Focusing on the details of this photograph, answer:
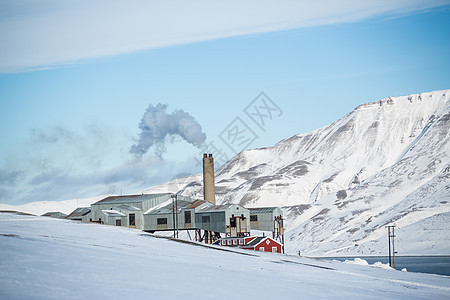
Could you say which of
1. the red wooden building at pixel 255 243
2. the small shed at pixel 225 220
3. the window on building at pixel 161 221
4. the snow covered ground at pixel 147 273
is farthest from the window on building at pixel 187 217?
the snow covered ground at pixel 147 273

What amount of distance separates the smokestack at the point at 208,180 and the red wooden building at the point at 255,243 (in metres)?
18.9

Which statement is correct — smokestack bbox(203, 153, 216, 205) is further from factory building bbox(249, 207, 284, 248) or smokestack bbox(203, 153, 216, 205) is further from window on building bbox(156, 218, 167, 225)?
window on building bbox(156, 218, 167, 225)

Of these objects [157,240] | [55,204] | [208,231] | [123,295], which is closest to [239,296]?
[123,295]

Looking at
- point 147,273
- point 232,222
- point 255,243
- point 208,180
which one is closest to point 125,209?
point 208,180

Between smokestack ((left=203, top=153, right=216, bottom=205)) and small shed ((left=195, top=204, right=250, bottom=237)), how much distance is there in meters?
11.9

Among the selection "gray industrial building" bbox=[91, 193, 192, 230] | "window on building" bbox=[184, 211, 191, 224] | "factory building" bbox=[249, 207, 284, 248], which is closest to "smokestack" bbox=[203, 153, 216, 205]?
"gray industrial building" bbox=[91, 193, 192, 230]

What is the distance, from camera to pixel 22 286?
20.8 m

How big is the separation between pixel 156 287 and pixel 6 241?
33.0 feet

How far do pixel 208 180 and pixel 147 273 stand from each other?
2914 inches

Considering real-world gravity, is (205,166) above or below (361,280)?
above

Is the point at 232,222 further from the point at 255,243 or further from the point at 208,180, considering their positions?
the point at 208,180

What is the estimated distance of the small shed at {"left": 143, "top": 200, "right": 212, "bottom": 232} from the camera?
87688 mm

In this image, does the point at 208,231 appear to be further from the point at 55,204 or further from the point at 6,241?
the point at 55,204

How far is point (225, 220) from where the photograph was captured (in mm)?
84250
